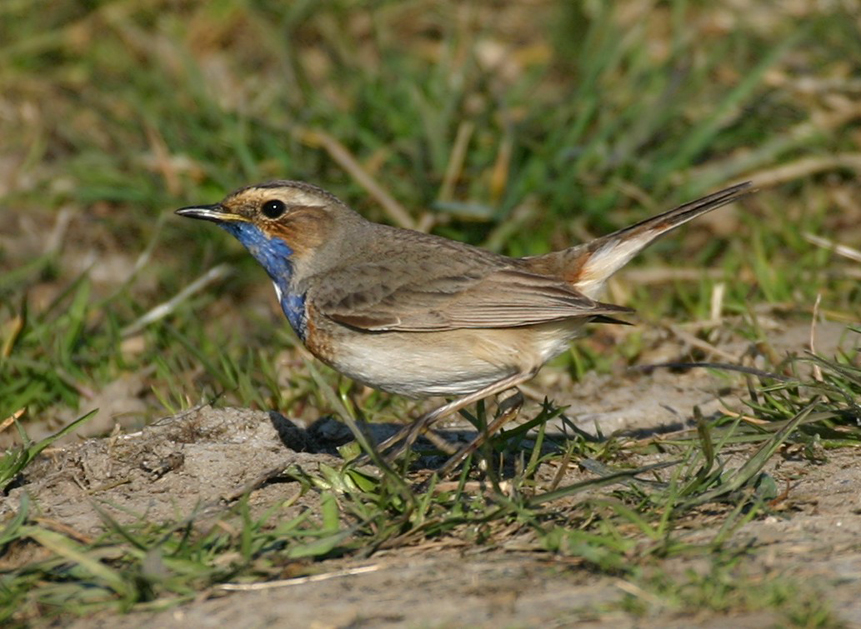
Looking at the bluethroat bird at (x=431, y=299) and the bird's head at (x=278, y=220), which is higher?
the bird's head at (x=278, y=220)

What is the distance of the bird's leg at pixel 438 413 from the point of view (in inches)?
214

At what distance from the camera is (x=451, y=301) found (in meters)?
6.06

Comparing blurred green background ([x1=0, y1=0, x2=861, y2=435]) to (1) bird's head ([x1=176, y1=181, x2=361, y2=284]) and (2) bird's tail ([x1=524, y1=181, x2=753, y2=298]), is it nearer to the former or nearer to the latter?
(1) bird's head ([x1=176, y1=181, x2=361, y2=284])

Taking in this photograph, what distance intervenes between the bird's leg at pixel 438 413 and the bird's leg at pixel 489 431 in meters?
0.14

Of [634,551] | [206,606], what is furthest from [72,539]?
[634,551]

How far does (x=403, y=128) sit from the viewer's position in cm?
944

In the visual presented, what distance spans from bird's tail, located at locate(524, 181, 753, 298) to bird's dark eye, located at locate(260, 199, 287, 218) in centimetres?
139

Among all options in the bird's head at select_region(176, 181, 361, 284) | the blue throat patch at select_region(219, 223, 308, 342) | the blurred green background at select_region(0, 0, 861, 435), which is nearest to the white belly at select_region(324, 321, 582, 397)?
the blue throat patch at select_region(219, 223, 308, 342)

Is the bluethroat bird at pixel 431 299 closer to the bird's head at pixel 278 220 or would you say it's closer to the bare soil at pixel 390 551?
the bird's head at pixel 278 220

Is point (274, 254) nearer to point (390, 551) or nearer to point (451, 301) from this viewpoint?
point (451, 301)

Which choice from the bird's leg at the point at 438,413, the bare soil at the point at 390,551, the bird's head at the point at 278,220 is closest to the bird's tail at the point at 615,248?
the bird's leg at the point at 438,413

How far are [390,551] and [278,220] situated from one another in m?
2.43

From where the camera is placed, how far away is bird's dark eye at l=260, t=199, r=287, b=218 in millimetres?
6598

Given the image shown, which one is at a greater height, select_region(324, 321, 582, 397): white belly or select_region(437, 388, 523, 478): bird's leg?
select_region(324, 321, 582, 397): white belly
